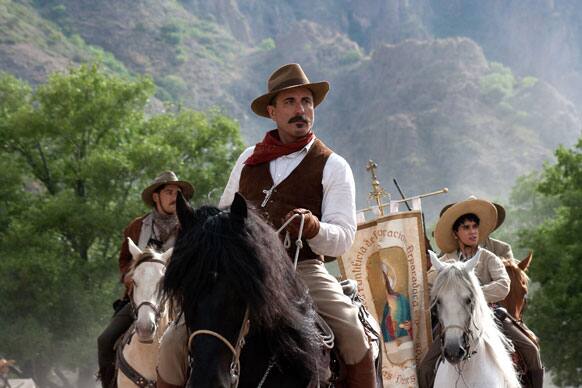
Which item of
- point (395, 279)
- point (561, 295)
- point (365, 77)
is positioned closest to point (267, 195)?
point (395, 279)

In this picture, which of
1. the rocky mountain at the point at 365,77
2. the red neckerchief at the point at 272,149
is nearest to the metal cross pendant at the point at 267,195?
the red neckerchief at the point at 272,149

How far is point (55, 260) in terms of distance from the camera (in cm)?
3709

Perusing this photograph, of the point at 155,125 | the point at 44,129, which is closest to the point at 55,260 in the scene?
the point at 44,129

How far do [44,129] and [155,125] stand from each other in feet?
17.8

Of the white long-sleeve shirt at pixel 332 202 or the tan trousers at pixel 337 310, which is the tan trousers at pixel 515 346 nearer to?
the tan trousers at pixel 337 310

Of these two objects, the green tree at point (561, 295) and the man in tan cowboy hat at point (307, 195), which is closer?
the man in tan cowboy hat at point (307, 195)

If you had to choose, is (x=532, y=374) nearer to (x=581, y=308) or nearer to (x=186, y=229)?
(x=186, y=229)

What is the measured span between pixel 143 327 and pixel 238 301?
4.11 metres

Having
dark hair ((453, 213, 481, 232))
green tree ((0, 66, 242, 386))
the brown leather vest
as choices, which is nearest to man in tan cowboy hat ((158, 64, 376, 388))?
the brown leather vest

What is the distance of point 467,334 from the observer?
29.5 ft

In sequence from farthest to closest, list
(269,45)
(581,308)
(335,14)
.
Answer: (335,14) → (269,45) → (581,308)

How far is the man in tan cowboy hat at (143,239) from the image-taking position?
35.4 feet

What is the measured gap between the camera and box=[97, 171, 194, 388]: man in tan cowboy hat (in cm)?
1080

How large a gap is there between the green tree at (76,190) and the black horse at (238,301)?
31.3m
